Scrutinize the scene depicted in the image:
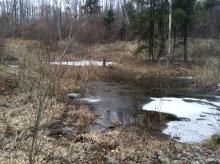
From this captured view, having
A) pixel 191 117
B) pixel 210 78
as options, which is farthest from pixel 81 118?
pixel 210 78

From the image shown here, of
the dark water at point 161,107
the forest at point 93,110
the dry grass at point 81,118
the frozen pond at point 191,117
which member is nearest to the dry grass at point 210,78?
the forest at point 93,110

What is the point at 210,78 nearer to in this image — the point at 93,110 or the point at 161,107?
the point at 161,107

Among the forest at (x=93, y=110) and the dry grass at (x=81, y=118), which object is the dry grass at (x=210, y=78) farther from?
the dry grass at (x=81, y=118)

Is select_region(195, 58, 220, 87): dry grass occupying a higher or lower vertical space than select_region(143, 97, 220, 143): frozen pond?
higher

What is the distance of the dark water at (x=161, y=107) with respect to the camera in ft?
32.6

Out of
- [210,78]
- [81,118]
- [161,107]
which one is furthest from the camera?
[210,78]

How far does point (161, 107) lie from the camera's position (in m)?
12.8

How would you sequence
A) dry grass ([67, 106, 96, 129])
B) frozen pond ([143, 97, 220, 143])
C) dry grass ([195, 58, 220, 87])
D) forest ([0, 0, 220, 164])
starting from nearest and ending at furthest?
forest ([0, 0, 220, 164]), frozen pond ([143, 97, 220, 143]), dry grass ([67, 106, 96, 129]), dry grass ([195, 58, 220, 87])

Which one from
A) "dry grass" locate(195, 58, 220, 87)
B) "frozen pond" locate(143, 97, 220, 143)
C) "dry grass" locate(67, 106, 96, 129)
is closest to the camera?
"frozen pond" locate(143, 97, 220, 143)

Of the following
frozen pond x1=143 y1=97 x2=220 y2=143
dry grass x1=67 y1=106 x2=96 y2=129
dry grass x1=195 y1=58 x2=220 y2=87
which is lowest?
frozen pond x1=143 y1=97 x2=220 y2=143

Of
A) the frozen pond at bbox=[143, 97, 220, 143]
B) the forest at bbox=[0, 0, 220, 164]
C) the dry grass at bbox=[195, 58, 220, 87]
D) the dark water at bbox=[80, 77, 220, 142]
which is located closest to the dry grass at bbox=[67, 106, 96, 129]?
the forest at bbox=[0, 0, 220, 164]

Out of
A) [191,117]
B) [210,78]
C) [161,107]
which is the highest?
[210,78]

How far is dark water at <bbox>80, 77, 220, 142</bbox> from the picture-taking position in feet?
32.6

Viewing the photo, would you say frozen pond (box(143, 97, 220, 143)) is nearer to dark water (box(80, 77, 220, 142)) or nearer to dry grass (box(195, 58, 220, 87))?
dark water (box(80, 77, 220, 142))
